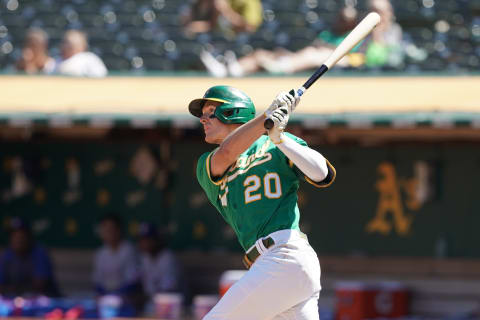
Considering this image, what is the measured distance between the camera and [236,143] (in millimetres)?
3770

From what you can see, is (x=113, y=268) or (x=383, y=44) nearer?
(x=113, y=268)

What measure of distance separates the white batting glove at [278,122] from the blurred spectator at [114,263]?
4574 mm

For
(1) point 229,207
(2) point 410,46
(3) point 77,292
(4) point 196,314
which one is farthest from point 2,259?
(1) point 229,207

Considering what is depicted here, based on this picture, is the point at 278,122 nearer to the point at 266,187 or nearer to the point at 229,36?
the point at 266,187

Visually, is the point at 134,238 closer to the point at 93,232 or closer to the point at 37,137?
the point at 93,232

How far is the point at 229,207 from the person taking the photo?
3.96m

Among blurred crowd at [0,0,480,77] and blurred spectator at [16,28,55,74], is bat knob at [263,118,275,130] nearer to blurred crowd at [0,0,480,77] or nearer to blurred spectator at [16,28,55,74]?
blurred crowd at [0,0,480,77]

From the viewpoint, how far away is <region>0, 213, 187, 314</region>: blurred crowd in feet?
26.1

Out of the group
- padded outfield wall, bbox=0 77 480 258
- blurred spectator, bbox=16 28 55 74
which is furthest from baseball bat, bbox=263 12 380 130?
blurred spectator, bbox=16 28 55 74

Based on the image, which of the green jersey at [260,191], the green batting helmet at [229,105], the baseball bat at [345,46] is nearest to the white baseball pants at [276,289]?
the green jersey at [260,191]

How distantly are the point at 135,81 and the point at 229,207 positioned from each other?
180 inches

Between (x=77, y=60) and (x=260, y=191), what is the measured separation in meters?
5.41

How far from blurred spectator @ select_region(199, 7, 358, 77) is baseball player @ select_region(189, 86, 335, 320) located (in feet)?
14.0

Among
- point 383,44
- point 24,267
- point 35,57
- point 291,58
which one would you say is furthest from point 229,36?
point 24,267
